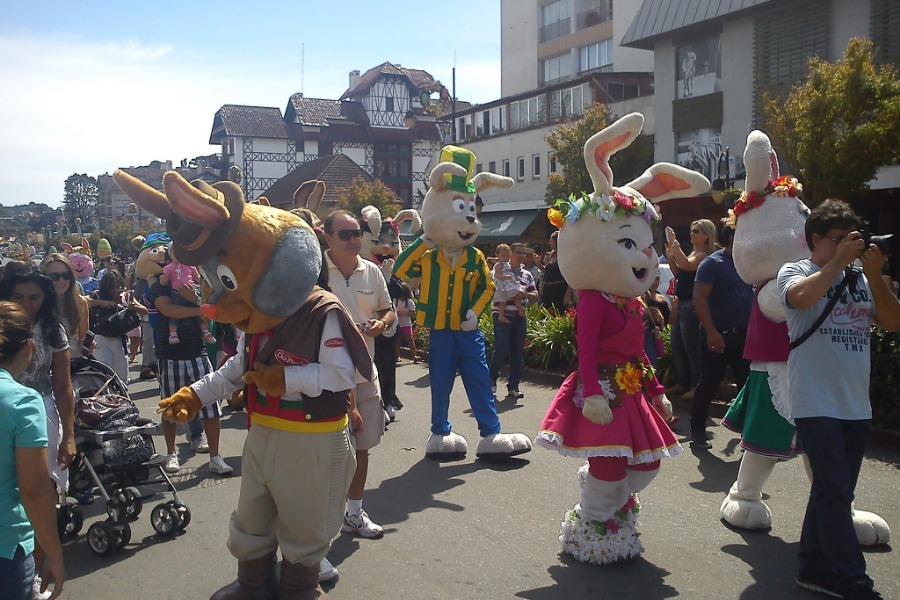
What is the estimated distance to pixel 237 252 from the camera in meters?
3.72

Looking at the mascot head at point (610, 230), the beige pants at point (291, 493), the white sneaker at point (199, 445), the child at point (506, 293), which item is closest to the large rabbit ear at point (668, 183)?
the mascot head at point (610, 230)

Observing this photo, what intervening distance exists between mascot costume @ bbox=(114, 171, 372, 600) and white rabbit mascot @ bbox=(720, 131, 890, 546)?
8.66ft

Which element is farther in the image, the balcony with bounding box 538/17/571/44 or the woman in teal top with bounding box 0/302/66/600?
the balcony with bounding box 538/17/571/44

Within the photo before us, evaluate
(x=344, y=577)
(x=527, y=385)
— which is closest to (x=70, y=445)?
(x=344, y=577)

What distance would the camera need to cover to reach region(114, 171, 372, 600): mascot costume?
146 inches

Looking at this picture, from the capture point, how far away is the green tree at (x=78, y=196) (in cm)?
5441

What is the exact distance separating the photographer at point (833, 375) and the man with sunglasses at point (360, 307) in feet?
8.24

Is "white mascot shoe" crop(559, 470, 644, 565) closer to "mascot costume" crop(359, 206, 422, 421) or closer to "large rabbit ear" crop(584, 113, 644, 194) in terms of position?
"large rabbit ear" crop(584, 113, 644, 194)

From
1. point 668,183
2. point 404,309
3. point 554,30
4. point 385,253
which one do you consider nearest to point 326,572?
point 668,183

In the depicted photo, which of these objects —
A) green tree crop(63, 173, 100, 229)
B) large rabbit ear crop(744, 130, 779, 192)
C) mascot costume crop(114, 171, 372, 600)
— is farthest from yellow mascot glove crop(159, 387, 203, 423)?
green tree crop(63, 173, 100, 229)

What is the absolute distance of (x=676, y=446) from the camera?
4.71 metres

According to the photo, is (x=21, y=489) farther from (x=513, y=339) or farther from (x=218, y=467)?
(x=513, y=339)

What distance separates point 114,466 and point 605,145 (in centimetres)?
380

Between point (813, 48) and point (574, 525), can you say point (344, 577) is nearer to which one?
point (574, 525)
